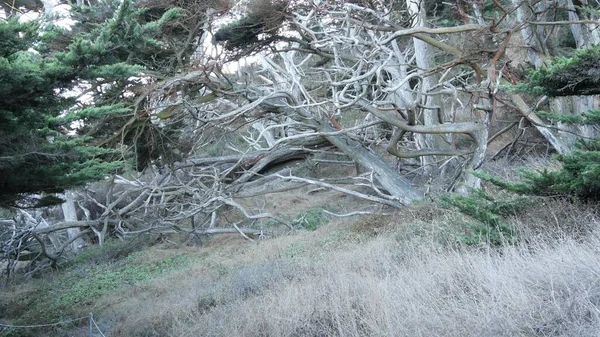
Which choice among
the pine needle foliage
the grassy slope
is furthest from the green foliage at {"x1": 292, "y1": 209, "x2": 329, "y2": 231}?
the pine needle foliage

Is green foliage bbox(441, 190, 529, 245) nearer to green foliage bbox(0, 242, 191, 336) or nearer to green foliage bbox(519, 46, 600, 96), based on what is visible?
green foliage bbox(519, 46, 600, 96)

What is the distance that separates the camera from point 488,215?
6852 millimetres

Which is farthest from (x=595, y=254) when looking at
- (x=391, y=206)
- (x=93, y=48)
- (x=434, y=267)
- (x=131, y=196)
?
(x=131, y=196)

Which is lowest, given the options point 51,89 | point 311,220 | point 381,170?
point 311,220

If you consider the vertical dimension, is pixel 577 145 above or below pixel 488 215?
above

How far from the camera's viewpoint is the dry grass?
4.79 metres

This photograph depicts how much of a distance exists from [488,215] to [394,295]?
1754 millimetres

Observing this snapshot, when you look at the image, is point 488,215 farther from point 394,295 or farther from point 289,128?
point 289,128

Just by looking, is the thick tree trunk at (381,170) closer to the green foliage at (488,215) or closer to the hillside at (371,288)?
the hillside at (371,288)

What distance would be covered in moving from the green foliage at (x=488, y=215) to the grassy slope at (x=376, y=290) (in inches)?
6.4

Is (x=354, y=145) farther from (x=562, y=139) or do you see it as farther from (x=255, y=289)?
(x=255, y=289)

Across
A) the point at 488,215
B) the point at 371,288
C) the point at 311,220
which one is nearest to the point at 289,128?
the point at 311,220

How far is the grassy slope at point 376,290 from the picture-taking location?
4.89 meters

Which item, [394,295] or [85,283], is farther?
[85,283]
